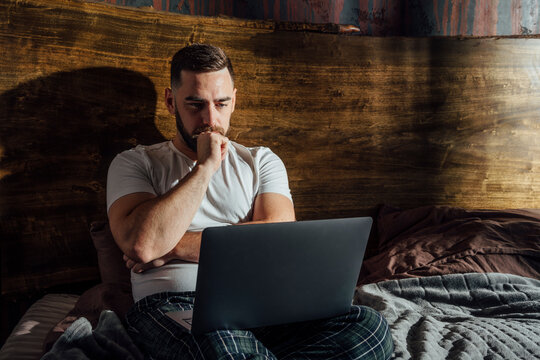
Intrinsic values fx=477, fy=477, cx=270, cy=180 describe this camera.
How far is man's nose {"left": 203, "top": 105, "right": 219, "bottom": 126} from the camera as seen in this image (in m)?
1.45

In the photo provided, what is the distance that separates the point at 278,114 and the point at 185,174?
566 millimetres

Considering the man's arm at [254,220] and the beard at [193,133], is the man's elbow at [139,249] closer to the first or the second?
the man's arm at [254,220]

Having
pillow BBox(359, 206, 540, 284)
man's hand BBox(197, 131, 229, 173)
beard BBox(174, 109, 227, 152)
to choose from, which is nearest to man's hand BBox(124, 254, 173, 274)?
man's hand BBox(197, 131, 229, 173)

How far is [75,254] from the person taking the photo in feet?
5.23

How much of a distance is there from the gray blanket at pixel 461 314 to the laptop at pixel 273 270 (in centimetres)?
30

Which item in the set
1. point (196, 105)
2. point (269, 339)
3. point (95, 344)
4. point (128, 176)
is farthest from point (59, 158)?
point (269, 339)

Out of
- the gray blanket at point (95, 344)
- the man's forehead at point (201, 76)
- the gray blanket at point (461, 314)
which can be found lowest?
the gray blanket at point (461, 314)

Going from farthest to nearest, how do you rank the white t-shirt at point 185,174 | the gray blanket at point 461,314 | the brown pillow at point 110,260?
the brown pillow at point 110,260
the white t-shirt at point 185,174
the gray blanket at point 461,314

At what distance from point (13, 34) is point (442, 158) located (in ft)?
5.38

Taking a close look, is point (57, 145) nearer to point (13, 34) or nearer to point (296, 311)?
point (13, 34)

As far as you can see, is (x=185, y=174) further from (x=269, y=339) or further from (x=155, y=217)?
(x=269, y=339)

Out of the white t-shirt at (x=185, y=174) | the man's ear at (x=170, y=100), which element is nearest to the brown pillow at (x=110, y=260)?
the white t-shirt at (x=185, y=174)

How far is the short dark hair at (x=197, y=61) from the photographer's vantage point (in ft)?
4.77

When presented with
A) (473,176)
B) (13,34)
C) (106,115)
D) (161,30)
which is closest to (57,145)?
(106,115)
